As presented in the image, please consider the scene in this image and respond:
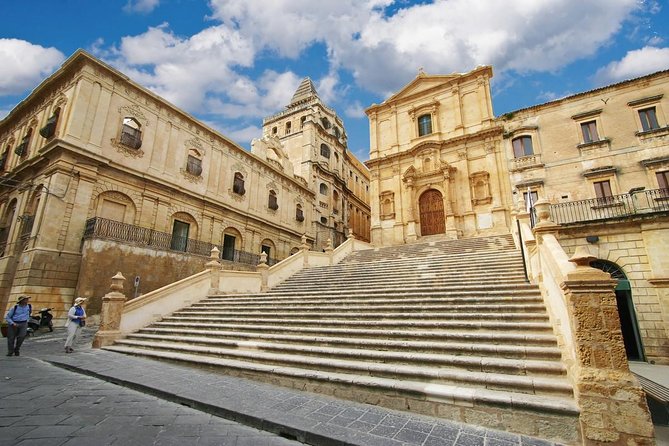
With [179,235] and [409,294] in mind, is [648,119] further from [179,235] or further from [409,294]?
[179,235]

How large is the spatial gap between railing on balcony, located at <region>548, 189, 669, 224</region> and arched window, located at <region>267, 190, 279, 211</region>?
17883 mm

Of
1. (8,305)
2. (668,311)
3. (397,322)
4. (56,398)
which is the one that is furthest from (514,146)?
(8,305)

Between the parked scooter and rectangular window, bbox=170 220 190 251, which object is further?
rectangular window, bbox=170 220 190 251

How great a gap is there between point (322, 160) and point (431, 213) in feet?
47.9

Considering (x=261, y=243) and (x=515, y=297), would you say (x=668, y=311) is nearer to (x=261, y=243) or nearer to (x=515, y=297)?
(x=515, y=297)

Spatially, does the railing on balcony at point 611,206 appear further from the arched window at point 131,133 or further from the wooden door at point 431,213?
the arched window at point 131,133

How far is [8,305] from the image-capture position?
12.1 metres

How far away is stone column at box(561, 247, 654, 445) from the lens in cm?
293

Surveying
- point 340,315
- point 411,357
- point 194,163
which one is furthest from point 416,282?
point 194,163

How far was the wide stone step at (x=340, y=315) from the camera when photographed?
18.3 feet

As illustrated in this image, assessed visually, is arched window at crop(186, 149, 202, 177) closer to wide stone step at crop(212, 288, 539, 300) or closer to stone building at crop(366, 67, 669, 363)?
wide stone step at crop(212, 288, 539, 300)

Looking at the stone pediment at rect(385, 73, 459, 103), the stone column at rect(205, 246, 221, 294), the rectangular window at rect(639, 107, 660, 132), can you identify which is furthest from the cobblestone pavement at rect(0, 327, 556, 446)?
the stone pediment at rect(385, 73, 459, 103)

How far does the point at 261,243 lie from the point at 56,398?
737 inches

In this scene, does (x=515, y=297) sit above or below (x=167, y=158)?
below
